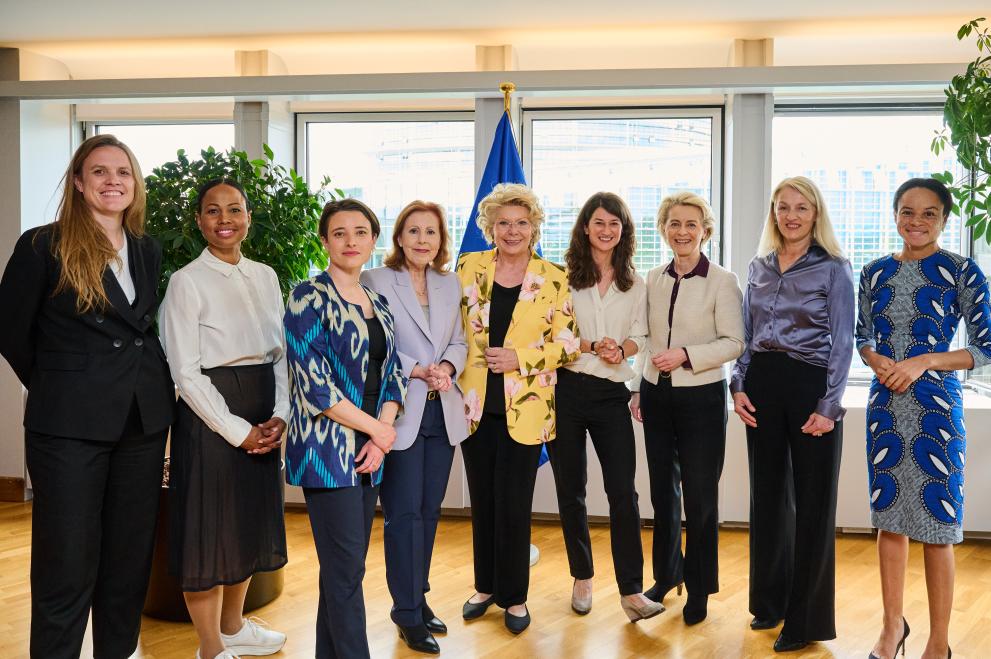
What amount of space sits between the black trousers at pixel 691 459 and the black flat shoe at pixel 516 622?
0.69m

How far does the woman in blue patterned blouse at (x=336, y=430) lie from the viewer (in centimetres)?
243

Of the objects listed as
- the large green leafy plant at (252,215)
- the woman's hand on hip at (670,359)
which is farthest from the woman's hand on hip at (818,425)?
the large green leafy plant at (252,215)

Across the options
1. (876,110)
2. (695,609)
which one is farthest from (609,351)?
(876,110)

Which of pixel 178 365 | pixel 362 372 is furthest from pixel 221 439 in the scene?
pixel 362 372

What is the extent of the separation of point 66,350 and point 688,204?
2.30 metres

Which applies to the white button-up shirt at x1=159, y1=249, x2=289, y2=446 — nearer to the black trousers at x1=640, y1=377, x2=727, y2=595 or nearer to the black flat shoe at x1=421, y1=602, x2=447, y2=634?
the black flat shoe at x1=421, y1=602, x2=447, y2=634

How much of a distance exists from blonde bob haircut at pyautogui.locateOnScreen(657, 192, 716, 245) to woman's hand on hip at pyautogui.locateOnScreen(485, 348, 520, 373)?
85 cm

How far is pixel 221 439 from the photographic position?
266cm

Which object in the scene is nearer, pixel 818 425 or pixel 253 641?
pixel 818 425

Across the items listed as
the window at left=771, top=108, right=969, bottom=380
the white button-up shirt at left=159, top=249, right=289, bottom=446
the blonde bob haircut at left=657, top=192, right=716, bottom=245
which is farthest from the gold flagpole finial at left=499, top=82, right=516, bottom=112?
the white button-up shirt at left=159, top=249, right=289, bottom=446

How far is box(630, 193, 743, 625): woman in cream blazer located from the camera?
3189 mm

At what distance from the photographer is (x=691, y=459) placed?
3.22 metres

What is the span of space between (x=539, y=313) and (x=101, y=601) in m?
1.81

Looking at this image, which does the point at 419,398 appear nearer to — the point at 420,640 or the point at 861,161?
the point at 420,640
